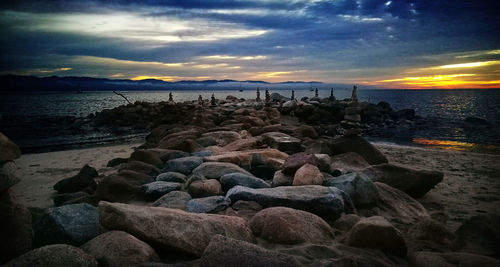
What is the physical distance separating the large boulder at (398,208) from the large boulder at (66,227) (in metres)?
4.31

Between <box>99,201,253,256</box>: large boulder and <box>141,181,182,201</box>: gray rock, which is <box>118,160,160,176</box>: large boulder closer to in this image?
<box>141,181,182,201</box>: gray rock

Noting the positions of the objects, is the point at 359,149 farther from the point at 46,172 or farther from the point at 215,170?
the point at 46,172

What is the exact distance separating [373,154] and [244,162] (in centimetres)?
406

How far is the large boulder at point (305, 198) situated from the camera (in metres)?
4.05

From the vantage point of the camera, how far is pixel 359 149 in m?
8.48

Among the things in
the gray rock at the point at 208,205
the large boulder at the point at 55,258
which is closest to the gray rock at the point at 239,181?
the gray rock at the point at 208,205

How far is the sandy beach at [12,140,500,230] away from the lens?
5672 millimetres

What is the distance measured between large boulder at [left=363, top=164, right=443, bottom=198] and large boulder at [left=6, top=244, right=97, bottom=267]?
18.3 ft

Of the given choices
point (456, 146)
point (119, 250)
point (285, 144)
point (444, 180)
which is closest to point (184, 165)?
point (285, 144)

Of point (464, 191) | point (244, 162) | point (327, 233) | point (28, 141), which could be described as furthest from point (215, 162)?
point (28, 141)

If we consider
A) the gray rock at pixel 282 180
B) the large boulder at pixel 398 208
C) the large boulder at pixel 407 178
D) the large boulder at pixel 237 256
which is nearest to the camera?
the large boulder at pixel 237 256

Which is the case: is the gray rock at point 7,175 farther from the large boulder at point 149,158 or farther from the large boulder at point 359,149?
the large boulder at point 359,149

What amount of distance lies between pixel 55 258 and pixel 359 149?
26.1ft

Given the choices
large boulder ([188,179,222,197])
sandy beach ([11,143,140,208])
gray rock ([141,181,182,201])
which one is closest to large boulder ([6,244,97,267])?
large boulder ([188,179,222,197])
